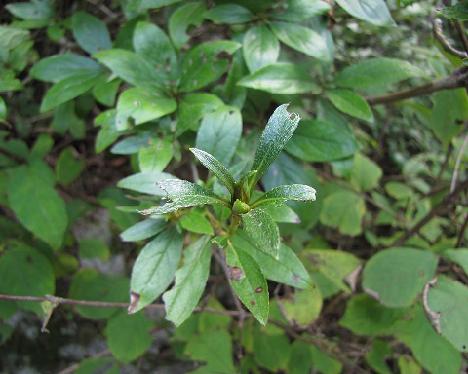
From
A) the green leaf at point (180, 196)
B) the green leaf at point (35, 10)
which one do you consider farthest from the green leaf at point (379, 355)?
the green leaf at point (35, 10)

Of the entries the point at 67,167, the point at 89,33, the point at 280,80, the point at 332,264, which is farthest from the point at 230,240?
the point at 67,167

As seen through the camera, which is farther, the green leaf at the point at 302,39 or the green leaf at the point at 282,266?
the green leaf at the point at 302,39

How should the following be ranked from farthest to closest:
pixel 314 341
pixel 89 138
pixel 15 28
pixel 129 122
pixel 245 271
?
pixel 89 138 → pixel 314 341 → pixel 15 28 → pixel 129 122 → pixel 245 271

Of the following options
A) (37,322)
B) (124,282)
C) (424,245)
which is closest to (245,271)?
(124,282)

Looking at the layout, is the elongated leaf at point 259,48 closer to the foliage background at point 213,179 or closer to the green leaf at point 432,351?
the foliage background at point 213,179

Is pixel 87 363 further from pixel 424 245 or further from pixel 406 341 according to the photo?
pixel 424 245
